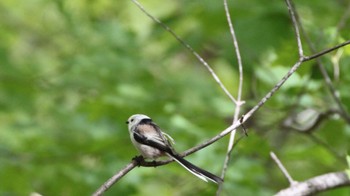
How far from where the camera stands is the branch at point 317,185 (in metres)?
3.11

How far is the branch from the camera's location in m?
3.11

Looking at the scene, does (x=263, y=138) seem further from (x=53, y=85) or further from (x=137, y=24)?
(x=137, y=24)

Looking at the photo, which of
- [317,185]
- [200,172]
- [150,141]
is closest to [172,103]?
[317,185]

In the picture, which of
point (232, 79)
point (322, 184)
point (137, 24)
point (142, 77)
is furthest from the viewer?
point (137, 24)

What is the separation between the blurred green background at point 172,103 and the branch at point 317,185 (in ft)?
2.05

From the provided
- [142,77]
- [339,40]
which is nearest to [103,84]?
[142,77]

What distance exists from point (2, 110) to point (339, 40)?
397 cm

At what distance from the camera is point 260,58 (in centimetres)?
499

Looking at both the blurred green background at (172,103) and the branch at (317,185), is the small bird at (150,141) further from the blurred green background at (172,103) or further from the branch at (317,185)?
the blurred green background at (172,103)

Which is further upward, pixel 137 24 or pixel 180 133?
pixel 137 24

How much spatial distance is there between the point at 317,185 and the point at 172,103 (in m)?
2.31

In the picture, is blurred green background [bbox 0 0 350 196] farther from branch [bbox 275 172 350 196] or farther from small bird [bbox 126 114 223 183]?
small bird [bbox 126 114 223 183]

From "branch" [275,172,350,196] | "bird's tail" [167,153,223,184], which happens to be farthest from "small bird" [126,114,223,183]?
"branch" [275,172,350,196]

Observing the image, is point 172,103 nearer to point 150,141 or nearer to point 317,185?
point 317,185
